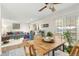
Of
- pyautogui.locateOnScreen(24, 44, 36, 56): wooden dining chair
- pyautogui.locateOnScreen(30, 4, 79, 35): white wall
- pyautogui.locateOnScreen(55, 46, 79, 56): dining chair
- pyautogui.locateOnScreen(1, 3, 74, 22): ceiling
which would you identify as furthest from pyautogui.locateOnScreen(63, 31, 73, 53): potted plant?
pyautogui.locateOnScreen(24, 44, 36, 56): wooden dining chair

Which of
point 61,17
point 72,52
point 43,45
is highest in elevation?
point 61,17

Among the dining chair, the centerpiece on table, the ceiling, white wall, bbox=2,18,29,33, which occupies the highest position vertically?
the ceiling

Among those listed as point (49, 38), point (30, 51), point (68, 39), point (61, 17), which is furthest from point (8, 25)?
point (68, 39)

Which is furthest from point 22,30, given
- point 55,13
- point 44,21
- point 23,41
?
point 55,13

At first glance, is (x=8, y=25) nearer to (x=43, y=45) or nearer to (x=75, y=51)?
(x=43, y=45)

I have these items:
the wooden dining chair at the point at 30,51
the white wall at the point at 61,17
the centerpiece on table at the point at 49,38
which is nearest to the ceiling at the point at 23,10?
the white wall at the point at 61,17

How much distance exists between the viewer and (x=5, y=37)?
5.79 feet

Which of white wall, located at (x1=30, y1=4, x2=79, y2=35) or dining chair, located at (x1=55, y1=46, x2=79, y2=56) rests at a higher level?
white wall, located at (x1=30, y1=4, x2=79, y2=35)

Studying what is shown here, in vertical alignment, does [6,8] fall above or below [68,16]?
above

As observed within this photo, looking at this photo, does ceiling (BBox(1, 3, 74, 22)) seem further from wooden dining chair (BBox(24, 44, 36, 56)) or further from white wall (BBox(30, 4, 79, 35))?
wooden dining chair (BBox(24, 44, 36, 56))

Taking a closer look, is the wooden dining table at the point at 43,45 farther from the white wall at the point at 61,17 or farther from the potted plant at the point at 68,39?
the white wall at the point at 61,17

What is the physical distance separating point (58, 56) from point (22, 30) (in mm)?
632

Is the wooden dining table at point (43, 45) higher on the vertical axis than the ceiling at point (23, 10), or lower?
lower

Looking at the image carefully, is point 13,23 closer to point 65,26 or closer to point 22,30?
point 22,30
